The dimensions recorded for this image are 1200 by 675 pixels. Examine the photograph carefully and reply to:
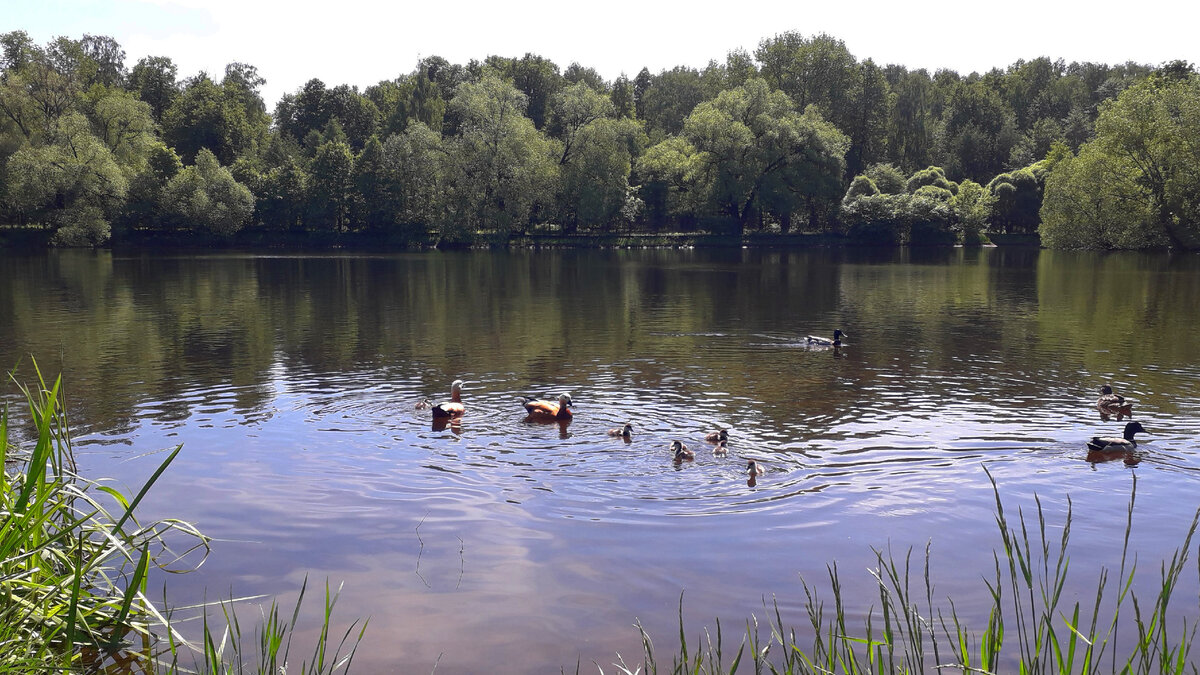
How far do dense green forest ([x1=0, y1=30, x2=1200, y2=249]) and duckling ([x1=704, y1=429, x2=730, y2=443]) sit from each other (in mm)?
73838

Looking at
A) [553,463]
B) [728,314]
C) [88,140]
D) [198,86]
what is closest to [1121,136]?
[728,314]

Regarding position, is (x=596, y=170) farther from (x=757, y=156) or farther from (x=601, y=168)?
(x=757, y=156)

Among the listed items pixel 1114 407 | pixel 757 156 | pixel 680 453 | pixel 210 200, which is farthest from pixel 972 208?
pixel 680 453

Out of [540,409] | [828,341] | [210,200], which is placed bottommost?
[540,409]

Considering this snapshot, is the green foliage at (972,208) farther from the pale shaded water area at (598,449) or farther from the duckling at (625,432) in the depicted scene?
the duckling at (625,432)

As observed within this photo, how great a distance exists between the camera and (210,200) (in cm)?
9431

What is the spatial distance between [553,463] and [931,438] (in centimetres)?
686

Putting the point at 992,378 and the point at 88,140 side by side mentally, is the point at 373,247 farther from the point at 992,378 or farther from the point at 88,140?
the point at 992,378

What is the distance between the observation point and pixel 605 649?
28.5 ft

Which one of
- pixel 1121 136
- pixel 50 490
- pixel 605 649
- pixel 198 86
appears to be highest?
pixel 198 86

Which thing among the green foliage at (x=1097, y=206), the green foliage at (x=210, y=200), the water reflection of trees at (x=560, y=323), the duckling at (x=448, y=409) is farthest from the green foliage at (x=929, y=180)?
the duckling at (x=448, y=409)

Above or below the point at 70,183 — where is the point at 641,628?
below

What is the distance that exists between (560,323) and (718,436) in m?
18.5

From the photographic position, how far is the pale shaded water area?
9992mm
